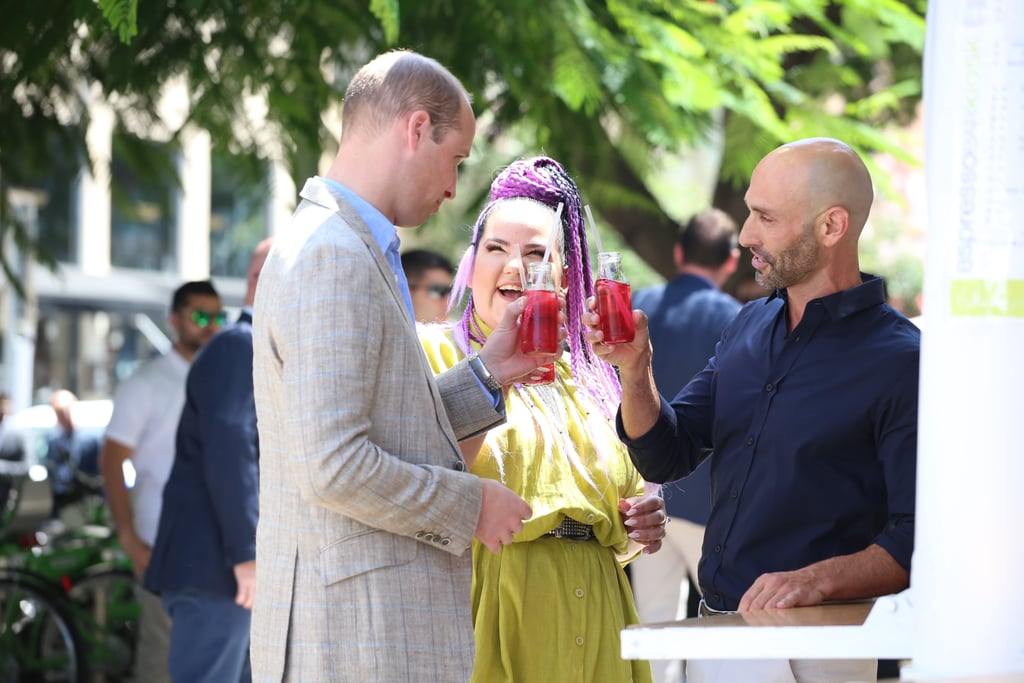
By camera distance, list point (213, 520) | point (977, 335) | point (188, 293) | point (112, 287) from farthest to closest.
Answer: point (112, 287) → point (188, 293) → point (213, 520) → point (977, 335)

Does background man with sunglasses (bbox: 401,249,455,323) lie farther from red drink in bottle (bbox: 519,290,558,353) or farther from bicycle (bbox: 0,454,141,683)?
red drink in bottle (bbox: 519,290,558,353)

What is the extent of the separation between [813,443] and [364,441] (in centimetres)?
102

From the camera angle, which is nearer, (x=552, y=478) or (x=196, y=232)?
(x=552, y=478)

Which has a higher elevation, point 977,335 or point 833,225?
point 833,225

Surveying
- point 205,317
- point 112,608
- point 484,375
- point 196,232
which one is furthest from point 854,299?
point 196,232

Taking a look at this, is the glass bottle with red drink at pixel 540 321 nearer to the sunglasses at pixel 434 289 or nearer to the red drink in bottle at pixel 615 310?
the red drink in bottle at pixel 615 310

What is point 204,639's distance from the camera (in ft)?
16.8

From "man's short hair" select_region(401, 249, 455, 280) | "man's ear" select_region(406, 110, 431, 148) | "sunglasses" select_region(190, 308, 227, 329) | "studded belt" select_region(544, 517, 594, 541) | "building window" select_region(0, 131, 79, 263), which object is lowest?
"studded belt" select_region(544, 517, 594, 541)

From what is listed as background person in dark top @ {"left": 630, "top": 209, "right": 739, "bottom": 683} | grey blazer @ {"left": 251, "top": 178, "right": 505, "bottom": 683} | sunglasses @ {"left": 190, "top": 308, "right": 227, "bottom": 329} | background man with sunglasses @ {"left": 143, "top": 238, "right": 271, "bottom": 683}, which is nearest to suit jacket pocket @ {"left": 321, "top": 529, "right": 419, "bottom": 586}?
grey blazer @ {"left": 251, "top": 178, "right": 505, "bottom": 683}

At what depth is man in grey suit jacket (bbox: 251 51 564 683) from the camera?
2.46 meters

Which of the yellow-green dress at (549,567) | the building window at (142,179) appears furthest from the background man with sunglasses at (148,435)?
the yellow-green dress at (549,567)

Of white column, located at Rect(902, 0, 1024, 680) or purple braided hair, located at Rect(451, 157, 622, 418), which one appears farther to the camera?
purple braided hair, located at Rect(451, 157, 622, 418)

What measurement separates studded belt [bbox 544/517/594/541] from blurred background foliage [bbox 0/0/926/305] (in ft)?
4.51

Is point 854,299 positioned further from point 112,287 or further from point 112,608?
point 112,287
